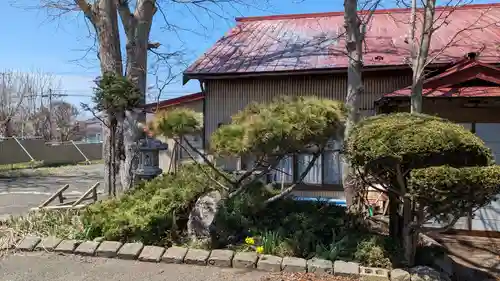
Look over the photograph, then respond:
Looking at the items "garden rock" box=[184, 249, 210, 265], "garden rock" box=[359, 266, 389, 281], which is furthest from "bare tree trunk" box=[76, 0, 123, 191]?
"garden rock" box=[359, 266, 389, 281]

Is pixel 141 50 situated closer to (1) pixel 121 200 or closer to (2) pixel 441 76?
(1) pixel 121 200

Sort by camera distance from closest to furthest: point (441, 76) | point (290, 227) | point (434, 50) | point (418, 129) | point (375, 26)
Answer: point (418, 129) → point (290, 227) → point (441, 76) → point (434, 50) → point (375, 26)

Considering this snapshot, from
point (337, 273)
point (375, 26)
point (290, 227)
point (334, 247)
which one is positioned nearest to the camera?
point (337, 273)

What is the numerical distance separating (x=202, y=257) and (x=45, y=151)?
23178 millimetres

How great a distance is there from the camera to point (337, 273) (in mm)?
4727

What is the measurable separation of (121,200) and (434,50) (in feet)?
22.9

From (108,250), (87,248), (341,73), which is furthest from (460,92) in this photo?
(87,248)

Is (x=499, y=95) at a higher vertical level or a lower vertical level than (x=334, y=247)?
higher

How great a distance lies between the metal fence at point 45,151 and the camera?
22273 millimetres

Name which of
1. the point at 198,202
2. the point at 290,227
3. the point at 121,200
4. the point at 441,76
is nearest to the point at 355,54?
the point at 441,76

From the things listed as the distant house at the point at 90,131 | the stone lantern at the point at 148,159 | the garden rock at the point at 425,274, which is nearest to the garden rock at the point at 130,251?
the stone lantern at the point at 148,159

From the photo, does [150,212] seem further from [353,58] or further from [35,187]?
[35,187]

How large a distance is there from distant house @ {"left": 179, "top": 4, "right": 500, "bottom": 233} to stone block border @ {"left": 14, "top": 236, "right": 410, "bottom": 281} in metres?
2.80

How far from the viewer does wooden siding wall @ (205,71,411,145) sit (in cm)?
869
